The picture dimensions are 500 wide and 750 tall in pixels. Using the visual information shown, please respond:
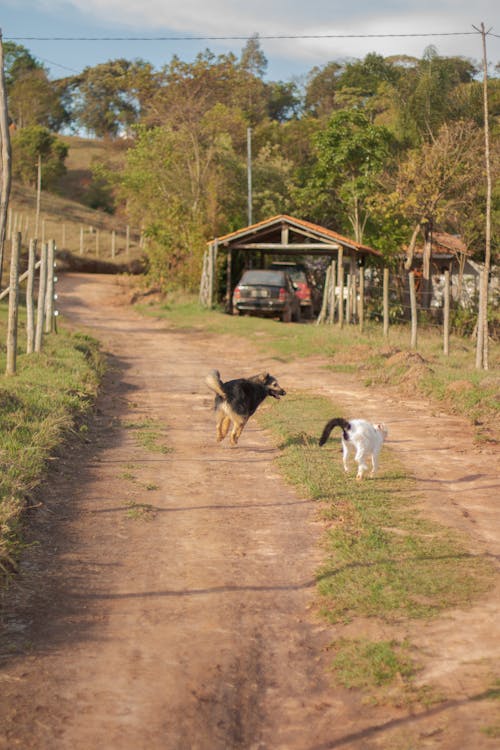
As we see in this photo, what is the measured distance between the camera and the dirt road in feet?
13.7

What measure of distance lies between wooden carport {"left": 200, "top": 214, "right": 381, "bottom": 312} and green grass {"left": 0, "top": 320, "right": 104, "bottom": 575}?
1375cm

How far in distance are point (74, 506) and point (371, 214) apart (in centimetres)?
3217

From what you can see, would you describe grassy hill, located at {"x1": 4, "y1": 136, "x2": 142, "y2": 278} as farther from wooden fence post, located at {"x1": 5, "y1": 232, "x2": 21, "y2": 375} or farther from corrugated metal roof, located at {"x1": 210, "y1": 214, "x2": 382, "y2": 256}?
wooden fence post, located at {"x1": 5, "y1": 232, "x2": 21, "y2": 375}

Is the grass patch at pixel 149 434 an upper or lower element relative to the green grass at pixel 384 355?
lower

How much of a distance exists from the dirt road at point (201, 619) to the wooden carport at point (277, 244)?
20.2 m

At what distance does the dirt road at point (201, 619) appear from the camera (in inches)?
165

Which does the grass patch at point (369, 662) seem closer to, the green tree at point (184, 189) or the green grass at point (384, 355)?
the green grass at point (384, 355)

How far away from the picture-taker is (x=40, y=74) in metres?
89.8

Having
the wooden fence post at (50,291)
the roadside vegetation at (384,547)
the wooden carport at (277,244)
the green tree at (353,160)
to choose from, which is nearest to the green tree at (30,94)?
the green tree at (353,160)

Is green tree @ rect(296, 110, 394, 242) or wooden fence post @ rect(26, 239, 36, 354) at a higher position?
green tree @ rect(296, 110, 394, 242)

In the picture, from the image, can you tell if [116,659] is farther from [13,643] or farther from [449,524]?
[449,524]

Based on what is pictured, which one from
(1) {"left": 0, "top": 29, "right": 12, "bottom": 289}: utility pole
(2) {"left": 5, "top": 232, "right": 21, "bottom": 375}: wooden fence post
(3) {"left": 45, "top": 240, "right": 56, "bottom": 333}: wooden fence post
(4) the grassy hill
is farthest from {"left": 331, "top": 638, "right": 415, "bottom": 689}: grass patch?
(4) the grassy hill

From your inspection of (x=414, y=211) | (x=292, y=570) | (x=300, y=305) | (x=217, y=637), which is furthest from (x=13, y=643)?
(x=414, y=211)

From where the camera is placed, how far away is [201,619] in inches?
211
